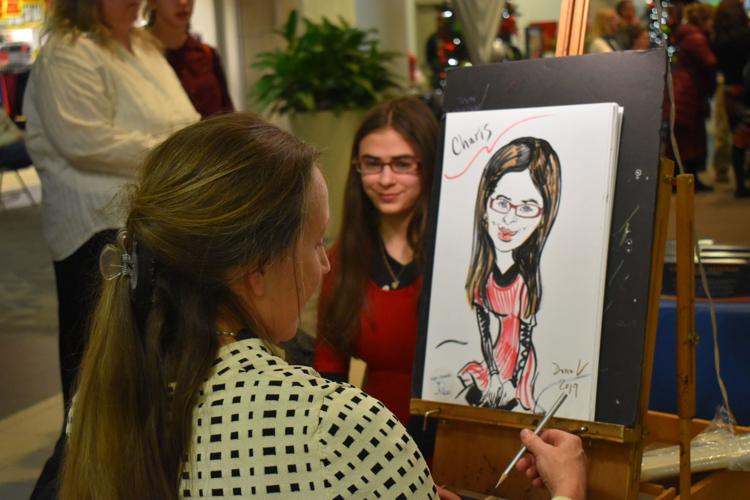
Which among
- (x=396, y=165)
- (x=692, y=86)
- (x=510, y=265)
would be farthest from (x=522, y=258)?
(x=692, y=86)

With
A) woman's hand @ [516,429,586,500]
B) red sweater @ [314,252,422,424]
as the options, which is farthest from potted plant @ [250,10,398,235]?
woman's hand @ [516,429,586,500]

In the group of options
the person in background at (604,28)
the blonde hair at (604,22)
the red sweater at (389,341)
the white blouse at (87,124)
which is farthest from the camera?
the blonde hair at (604,22)

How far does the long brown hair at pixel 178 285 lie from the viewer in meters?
1.16

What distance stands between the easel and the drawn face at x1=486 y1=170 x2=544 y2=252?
0.25 meters

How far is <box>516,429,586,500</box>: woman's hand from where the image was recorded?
1540mm

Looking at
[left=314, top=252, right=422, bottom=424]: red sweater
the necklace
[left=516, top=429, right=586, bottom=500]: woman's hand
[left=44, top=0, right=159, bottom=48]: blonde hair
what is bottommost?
[left=314, top=252, right=422, bottom=424]: red sweater

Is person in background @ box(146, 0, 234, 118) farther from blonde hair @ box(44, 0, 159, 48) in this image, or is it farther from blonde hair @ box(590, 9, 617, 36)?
blonde hair @ box(590, 9, 617, 36)

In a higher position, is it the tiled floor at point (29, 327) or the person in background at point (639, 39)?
the person in background at point (639, 39)

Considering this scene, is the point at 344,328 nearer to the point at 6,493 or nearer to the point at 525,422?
the point at 525,422

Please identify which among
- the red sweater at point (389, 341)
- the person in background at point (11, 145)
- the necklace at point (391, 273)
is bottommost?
the person in background at point (11, 145)

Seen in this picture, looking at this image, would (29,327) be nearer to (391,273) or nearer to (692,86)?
(391,273)

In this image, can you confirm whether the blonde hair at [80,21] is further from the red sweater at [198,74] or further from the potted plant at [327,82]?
the potted plant at [327,82]

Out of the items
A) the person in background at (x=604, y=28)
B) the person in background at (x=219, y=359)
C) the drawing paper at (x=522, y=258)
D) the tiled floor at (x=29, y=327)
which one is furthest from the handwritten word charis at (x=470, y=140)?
the person in background at (x=604, y=28)

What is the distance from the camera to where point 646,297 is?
174 cm
